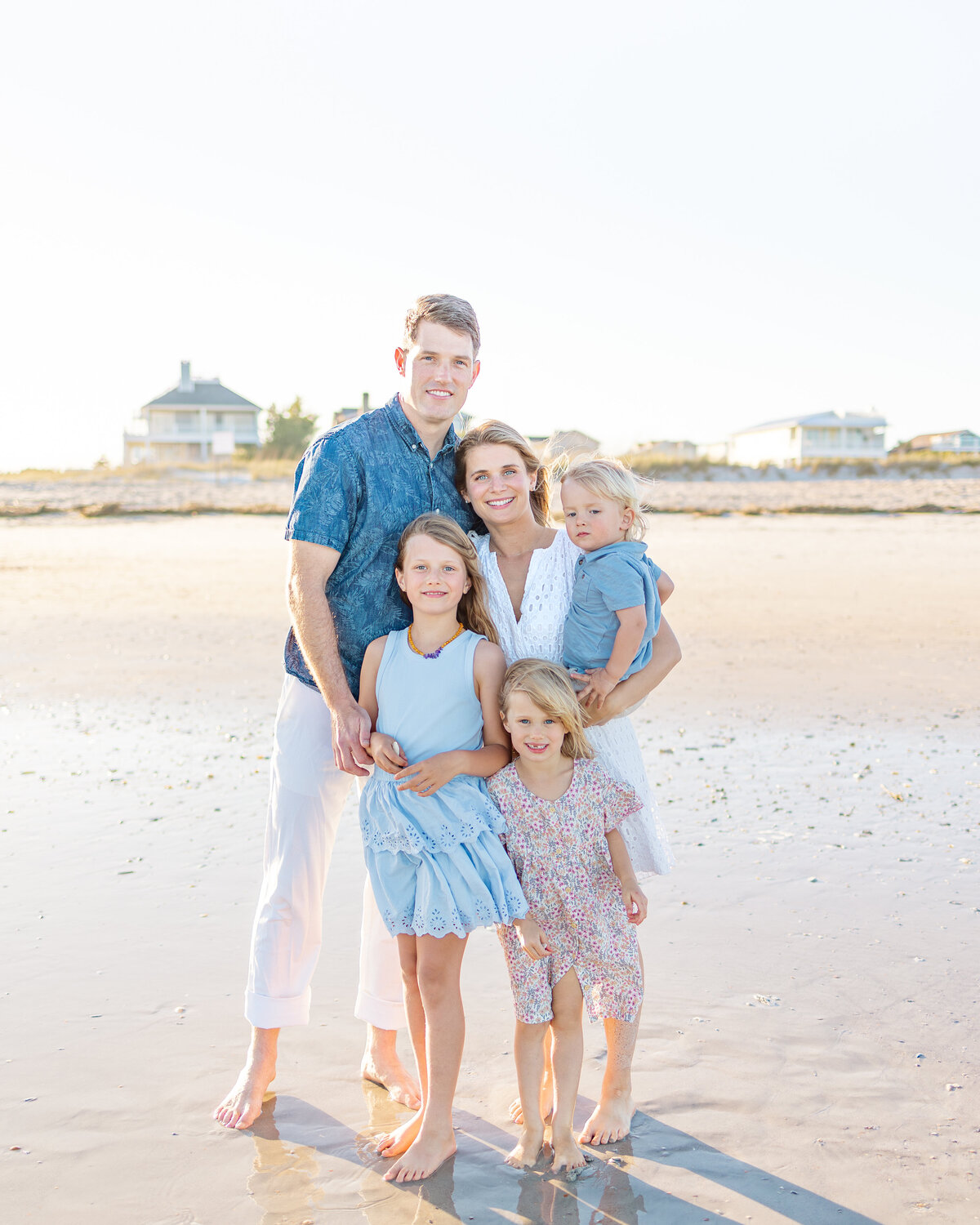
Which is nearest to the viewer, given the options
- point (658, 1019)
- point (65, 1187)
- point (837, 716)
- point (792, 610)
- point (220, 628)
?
point (65, 1187)

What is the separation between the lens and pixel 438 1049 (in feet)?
9.37

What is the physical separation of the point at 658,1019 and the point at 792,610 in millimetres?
8818

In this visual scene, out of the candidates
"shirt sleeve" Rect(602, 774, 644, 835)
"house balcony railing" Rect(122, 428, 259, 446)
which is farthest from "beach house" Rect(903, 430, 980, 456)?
"shirt sleeve" Rect(602, 774, 644, 835)

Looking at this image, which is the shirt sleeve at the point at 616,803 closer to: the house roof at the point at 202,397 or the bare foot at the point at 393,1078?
the bare foot at the point at 393,1078

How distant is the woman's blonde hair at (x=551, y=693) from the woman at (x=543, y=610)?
129 millimetres

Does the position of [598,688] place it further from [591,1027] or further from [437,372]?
[591,1027]

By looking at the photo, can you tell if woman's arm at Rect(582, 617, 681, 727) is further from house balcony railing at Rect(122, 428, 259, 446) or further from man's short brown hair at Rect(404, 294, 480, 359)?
house balcony railing at Rect(122, 428, 259, 446)

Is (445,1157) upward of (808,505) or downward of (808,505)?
downward

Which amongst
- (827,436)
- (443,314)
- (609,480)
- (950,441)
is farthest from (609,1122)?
(950,441)

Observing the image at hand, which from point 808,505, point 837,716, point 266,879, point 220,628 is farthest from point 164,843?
point 808,505

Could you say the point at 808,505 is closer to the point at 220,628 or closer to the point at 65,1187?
the point at 220,628

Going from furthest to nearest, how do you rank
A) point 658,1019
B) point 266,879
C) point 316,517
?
point 658,1019, point 266,879, point 316,517

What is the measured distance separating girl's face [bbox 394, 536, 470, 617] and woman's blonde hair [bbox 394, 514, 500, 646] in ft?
0.08

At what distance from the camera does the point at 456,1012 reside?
2877mm
